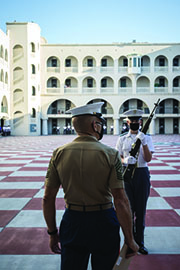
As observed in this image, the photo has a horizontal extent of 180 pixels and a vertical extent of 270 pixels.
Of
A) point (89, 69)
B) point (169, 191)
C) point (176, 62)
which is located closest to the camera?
point (169, 191)

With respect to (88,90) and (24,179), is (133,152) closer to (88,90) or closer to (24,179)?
(24,179)

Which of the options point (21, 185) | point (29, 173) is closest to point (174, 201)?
point (21, 185)

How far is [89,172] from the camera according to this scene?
2.09 metres

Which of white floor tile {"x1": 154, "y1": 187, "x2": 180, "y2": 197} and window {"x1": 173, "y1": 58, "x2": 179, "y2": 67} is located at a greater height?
window {"x1": 173, "y1": 58, "x2": 179, "y2": 67}

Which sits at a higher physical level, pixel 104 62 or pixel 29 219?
pixel 104 62

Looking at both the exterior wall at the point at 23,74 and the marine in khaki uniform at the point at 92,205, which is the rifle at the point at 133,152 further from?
the exterior wall at the point at 23,74

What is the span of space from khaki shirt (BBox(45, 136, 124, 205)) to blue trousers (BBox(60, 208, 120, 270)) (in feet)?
0.39

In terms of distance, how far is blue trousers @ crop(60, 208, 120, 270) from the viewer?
6.92 ft

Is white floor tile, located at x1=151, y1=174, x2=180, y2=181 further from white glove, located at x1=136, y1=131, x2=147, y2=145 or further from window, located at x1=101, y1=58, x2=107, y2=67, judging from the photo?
window, located at x1=101, y1=58, x2=107, y2=67

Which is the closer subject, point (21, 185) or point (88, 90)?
point (21, 185)

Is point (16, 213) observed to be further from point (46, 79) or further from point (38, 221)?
point (46, 79)

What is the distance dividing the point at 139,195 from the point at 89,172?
1.74 metres

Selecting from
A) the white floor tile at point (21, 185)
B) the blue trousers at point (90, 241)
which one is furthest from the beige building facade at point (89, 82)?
the blue trousers at point (90, 241)

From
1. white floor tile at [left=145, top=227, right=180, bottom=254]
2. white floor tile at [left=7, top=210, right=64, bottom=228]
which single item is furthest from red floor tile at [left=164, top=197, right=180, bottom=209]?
white floor tile at [left=7, top=210, right=64, bottom=228]
